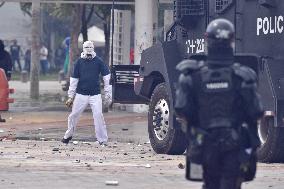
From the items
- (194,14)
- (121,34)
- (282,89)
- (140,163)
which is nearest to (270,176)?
(282,89)

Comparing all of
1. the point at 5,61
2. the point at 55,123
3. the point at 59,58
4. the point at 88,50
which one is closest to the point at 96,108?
the point at 88,50

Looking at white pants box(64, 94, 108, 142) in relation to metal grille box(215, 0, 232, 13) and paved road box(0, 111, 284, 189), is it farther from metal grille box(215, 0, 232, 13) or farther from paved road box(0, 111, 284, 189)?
metal grille box(215, 0, 232, 13)

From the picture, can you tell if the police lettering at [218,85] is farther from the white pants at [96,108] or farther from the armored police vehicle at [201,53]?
the white pants at [96,108]

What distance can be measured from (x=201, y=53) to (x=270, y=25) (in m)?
1.74

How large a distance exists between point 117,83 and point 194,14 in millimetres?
2893

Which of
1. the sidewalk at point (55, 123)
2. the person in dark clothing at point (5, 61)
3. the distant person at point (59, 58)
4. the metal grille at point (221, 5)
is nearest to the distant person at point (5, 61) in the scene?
the person in dark clothing at point (5, 61)

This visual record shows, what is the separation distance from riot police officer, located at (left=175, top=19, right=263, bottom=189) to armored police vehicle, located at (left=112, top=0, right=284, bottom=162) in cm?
486

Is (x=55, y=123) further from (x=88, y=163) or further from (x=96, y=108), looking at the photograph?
(x=88, y=163)

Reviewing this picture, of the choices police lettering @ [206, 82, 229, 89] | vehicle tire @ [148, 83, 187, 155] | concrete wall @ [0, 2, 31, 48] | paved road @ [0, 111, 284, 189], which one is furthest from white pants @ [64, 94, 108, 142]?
concrete wall @ [0, 2, 31, 48]

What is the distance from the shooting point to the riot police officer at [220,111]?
9359 millimetres

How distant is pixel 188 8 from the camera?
16.9 metres

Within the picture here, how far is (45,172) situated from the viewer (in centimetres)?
1419

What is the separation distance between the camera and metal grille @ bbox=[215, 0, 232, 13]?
15805mm

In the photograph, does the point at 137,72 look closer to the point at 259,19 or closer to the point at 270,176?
the point at 259,19
